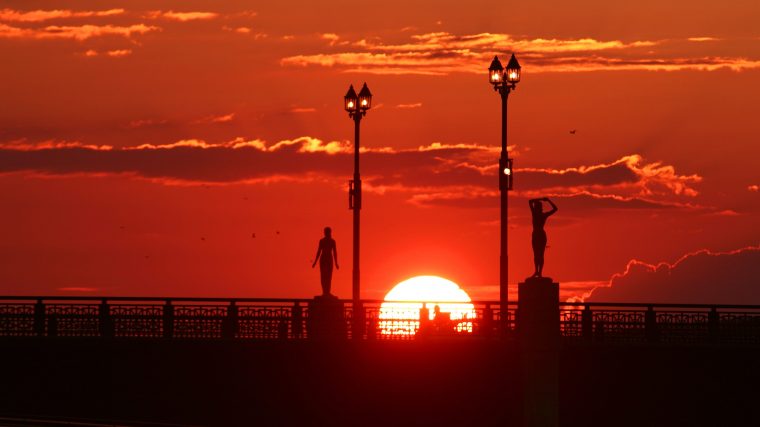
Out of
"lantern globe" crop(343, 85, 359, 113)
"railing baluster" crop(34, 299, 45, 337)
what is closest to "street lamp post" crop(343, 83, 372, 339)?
"lantern globe" crop(343, 85, 359, 113)

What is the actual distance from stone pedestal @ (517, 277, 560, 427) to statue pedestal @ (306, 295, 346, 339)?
7.96 meters

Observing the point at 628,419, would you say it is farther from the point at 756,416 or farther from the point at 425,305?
the point at 425,305

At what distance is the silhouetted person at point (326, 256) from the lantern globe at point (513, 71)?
650 cm

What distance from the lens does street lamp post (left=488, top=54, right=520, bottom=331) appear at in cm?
5366

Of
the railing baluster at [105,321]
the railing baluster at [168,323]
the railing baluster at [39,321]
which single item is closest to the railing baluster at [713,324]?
the railing baluster at [168,323]

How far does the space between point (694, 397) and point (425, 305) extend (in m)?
7.74

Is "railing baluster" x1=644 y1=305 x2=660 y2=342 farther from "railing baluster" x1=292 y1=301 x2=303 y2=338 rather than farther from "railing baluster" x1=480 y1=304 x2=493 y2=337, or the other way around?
"railing baluster" x1=292 y1=301 x2=303 y2=338

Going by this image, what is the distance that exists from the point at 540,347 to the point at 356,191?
1057 centimetres

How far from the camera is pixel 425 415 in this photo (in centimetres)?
5300

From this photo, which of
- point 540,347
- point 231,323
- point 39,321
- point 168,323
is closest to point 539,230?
point 540,347

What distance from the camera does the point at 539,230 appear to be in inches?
1961

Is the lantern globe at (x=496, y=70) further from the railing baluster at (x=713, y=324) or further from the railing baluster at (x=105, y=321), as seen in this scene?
the railing baluster at (x=105, y=321)

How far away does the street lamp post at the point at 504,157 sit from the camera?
53656 mm

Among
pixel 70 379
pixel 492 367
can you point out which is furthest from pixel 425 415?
pixel 70 379
